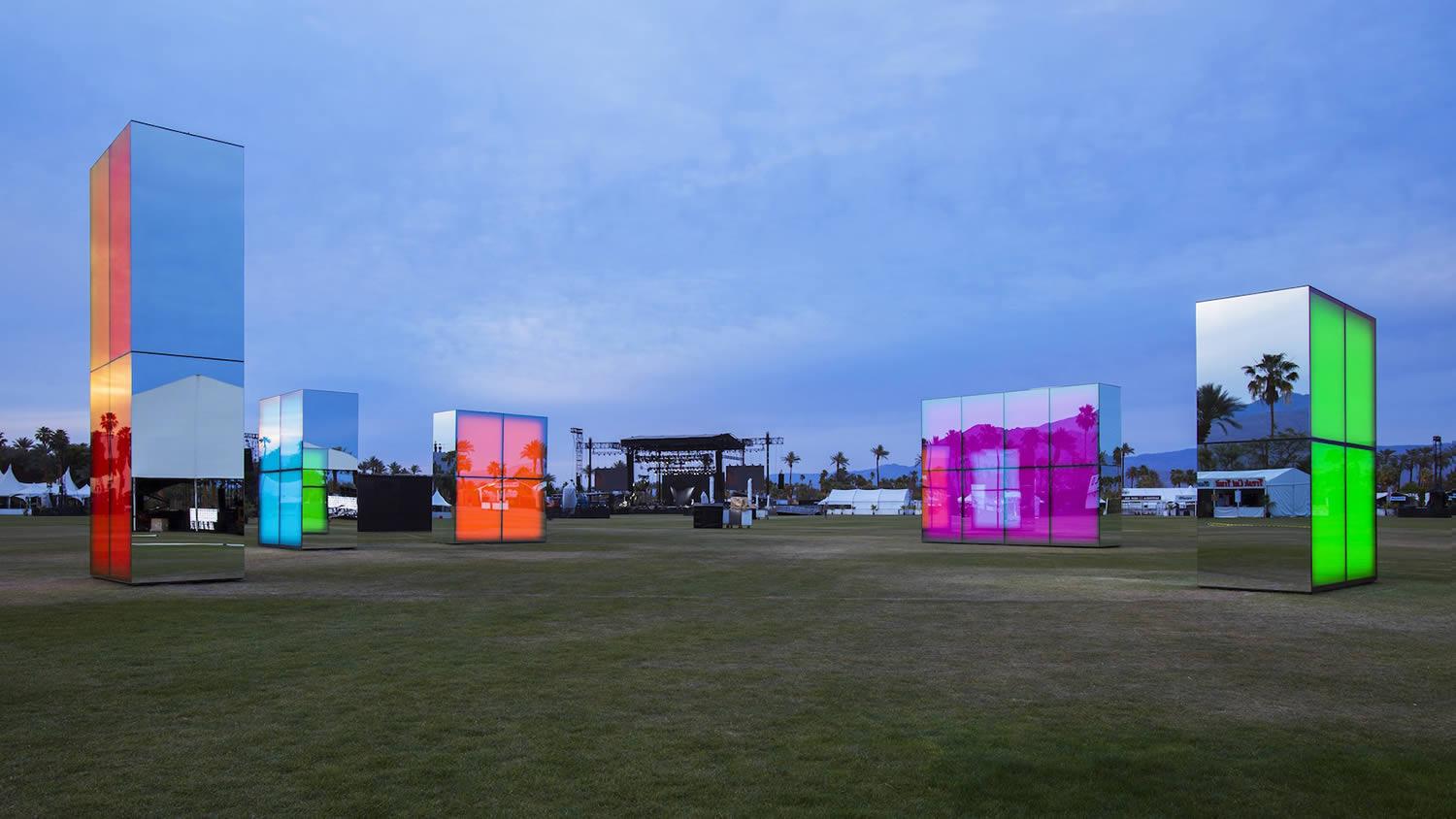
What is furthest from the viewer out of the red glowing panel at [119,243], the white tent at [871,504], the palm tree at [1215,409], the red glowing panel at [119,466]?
the white tent at [871,504]

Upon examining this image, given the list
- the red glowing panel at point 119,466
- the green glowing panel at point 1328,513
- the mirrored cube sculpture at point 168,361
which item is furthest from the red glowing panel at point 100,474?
the green glowing panel at point 1328,513

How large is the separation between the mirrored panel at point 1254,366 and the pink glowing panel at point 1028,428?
15.8 meters

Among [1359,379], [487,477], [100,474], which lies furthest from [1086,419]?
[100,474]

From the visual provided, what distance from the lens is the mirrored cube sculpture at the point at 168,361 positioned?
15.1 metres

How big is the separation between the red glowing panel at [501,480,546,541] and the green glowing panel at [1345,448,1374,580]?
2433 centimetres

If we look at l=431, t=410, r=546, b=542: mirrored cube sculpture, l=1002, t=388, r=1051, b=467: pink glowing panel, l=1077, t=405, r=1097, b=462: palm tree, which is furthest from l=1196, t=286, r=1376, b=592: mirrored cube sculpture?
l=431, t=410, r=546, b=542: mirrored cube sculpture

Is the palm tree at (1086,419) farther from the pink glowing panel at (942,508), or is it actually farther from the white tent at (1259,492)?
the white tent at (1259,492)

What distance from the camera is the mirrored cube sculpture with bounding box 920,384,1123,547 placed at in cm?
2966

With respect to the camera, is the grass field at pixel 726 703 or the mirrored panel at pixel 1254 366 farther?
the mirrored panel at pixel 1254 366

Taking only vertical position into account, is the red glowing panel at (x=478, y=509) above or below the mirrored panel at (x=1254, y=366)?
below

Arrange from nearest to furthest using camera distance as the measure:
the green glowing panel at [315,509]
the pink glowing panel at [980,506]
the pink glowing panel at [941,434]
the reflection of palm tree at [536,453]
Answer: the green glowing panel at [315,509] < the pink glowing panel at [980,506] < the pink glowing panel at [941,434] < the reflection of palm tree at [536,453]

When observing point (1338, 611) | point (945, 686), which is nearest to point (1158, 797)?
point (945, 686)

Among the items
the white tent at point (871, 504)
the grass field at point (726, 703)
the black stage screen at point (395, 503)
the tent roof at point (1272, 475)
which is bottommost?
the white tent at point (871, 504)

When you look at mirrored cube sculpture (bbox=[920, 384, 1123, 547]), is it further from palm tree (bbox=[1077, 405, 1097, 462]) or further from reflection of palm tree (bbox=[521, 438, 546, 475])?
reflection of palm tree (bbox=[521, 438, 546, 475])
